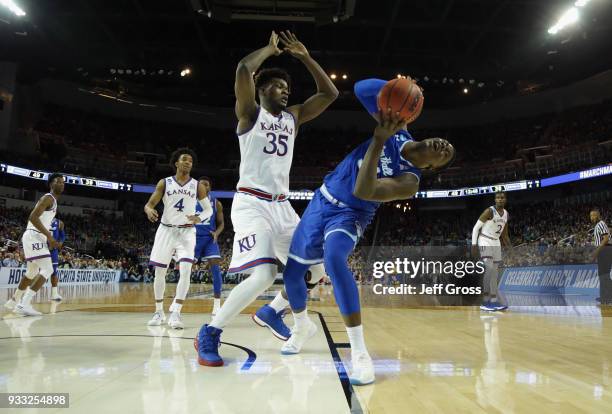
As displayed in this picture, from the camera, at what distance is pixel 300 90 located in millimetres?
27656

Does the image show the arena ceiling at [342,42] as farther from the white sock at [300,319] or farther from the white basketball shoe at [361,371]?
the white basketball shoe at [361,371]

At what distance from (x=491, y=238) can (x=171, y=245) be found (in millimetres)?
6046

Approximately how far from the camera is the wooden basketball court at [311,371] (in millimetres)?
2311

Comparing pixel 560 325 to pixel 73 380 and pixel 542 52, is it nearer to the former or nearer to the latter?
pixel 73 380

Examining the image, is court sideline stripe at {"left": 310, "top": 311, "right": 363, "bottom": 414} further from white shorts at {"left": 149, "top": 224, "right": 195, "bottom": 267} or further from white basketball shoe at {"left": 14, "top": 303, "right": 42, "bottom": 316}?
white basketball shoe at {"left": 14, "top": 303, "right": 42, "bottom": 316}

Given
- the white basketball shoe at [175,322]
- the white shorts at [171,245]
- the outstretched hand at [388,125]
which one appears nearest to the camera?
the outstretched hand at [388,125]

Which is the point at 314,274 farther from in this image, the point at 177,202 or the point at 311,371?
the point at 177,202

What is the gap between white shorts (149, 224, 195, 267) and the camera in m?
5.84

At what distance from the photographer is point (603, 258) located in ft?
33.2

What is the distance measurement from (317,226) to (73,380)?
1778 mm

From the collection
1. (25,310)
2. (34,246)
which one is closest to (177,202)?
(25,310)

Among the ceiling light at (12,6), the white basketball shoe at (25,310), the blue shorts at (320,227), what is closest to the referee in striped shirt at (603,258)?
the blue shorts at (320,227)

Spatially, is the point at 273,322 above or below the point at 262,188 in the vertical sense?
below

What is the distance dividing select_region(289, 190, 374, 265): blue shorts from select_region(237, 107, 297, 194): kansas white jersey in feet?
1.27
